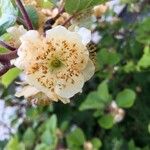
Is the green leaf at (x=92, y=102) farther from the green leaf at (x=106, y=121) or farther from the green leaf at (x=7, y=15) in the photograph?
the green leaf at (x=7, y=15)

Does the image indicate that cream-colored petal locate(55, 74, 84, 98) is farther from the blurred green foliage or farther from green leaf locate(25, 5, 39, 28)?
the blurred green foliage

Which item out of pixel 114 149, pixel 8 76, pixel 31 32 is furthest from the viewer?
pixel 114 149

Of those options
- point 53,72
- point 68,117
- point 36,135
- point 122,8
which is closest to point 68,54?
point 53,72

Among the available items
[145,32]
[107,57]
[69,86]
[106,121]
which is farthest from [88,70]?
[106,121]

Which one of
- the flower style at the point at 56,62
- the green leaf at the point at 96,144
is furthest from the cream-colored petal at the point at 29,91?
the green leaf at the point at 96,144

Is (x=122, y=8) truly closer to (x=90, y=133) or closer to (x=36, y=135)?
(x=90, y=133)
